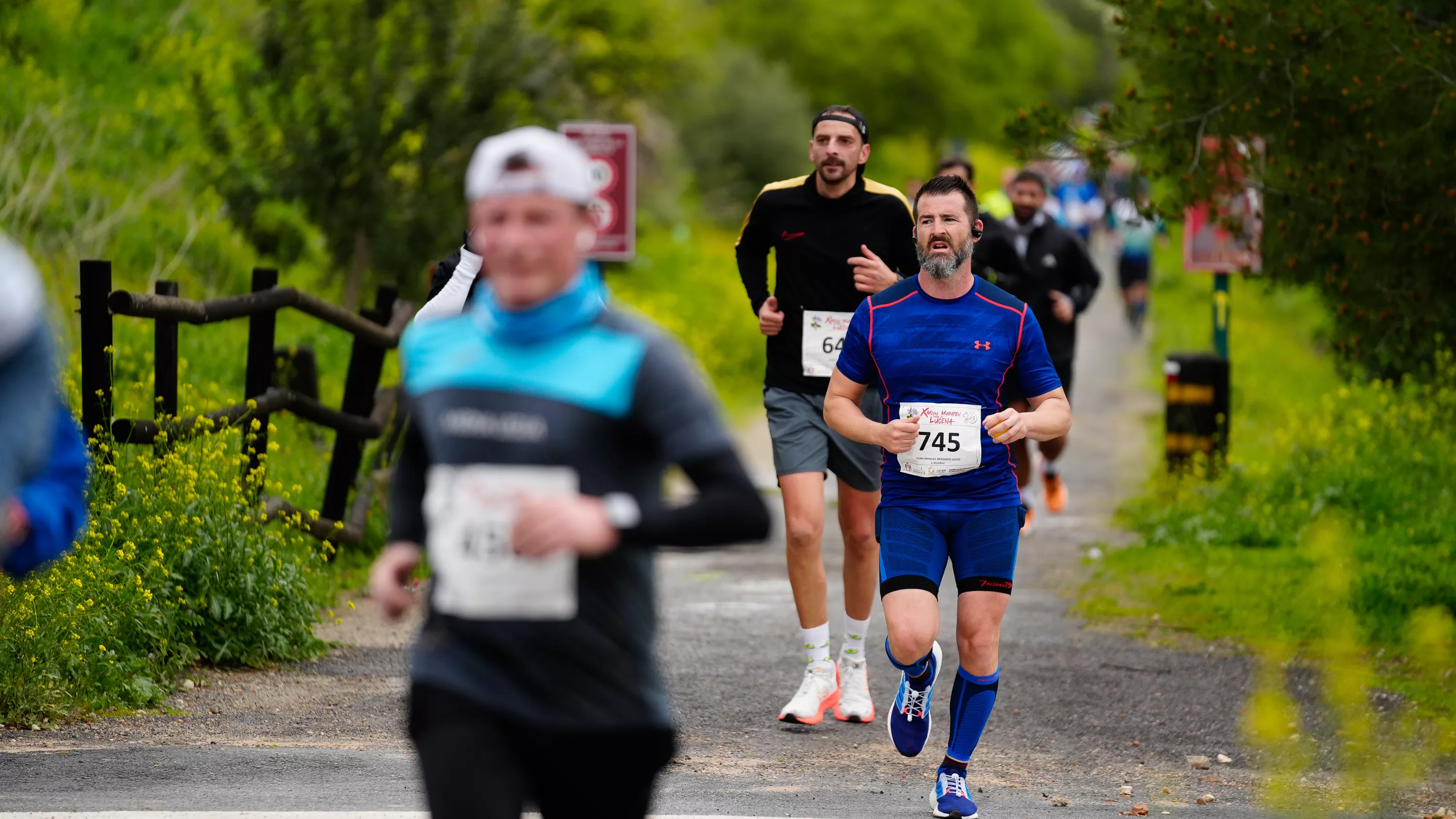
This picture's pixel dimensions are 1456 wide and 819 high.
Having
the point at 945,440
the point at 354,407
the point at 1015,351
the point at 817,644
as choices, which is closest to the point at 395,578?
the point at 945,440

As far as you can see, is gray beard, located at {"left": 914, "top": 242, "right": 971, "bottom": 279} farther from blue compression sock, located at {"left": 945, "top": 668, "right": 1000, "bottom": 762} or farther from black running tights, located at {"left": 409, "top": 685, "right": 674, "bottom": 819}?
black running tights, located at {"left": 409, "top": 685, "right": 674, "bottom": 819}

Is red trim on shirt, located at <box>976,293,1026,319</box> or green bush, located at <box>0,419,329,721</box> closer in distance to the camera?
red trim on shirt, located at <box>976,293,1026,319</box>

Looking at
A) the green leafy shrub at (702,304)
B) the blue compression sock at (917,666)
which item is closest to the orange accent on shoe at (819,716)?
the blue compression sock at (917,666)

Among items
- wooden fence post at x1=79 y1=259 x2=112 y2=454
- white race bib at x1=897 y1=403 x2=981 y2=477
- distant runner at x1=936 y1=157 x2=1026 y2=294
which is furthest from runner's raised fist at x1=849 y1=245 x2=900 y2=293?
distant runner at x1=936 y1=157 x2=1026 y2=294

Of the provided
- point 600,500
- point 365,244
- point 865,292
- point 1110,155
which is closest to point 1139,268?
point 365,244

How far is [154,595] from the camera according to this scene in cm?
754

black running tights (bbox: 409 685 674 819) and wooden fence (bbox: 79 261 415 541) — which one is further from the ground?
wooden fence (bbox: 79 261 415 541)

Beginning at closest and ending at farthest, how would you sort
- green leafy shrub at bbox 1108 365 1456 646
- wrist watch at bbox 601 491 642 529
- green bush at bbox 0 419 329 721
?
wrist watch at bbox 601 491 642 529 < green bush at bbox 0 419 329 721 < green leafy shrub at bbox 1108 365 1456 646

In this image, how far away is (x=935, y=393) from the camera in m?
6.02

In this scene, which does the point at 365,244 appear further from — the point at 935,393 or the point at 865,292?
the point at 935,393

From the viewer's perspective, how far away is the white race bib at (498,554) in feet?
11.0

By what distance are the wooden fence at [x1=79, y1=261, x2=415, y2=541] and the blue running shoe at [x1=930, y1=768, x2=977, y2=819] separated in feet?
12.1

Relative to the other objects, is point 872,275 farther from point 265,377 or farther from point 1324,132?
point 265,377

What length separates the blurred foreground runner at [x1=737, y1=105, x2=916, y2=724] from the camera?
722 cm
